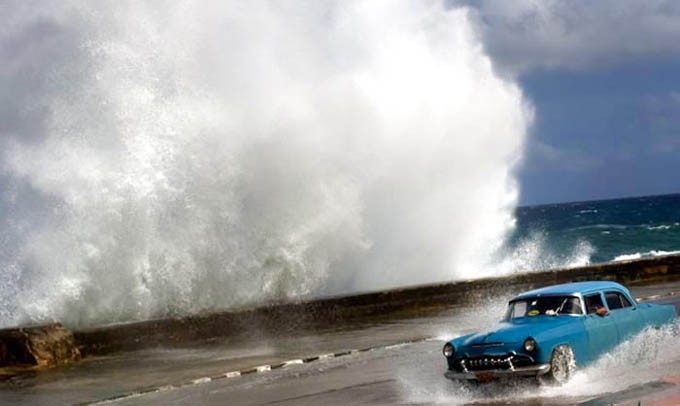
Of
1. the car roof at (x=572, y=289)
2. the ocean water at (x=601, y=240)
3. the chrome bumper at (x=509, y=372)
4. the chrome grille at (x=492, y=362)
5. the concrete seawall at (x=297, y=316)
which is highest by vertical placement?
the ocean water at (x=601, y=240)

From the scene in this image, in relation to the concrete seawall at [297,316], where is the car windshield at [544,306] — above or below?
below

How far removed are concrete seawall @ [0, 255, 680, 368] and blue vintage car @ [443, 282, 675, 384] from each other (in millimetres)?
6829

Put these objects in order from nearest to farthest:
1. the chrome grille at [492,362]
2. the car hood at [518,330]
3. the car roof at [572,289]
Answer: the chrome grille at [492,362], the car hood at [518,330], the car roof at [572,289]

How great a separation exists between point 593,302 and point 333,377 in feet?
11.2

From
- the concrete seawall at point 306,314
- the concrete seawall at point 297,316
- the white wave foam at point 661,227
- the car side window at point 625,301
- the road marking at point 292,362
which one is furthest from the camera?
the white wave foam at point 661,227

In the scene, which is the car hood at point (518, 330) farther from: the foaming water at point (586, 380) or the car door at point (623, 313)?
the car door at point (623, 313)

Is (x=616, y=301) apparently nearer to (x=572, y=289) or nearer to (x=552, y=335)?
(x=572, y=289)

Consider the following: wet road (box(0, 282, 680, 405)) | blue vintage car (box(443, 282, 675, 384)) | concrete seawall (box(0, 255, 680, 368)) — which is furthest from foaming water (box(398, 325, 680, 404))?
concrete seawall (box(0, 255, 680, 368))

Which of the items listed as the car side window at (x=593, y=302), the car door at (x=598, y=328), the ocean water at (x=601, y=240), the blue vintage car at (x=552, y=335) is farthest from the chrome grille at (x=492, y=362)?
the ocean water at (x=601, y=240)

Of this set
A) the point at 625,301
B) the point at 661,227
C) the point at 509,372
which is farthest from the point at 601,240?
the point at 509,372

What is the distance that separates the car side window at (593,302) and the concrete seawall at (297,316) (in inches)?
285

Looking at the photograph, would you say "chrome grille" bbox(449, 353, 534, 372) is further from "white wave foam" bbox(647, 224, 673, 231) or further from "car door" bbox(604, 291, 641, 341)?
"white wave foam" bbox(647, 224, 673, 231)

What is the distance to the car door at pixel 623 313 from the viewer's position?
1123cm

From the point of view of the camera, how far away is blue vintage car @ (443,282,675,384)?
33.0ft
